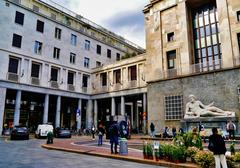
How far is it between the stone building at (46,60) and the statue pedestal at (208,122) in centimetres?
1356

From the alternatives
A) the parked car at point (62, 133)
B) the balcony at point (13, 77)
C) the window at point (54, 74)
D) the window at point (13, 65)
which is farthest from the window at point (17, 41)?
the parked car at point (62, 133)

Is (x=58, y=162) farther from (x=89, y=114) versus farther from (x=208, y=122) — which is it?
(x=89, y=114)

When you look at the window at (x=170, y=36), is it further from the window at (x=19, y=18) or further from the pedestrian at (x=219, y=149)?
the pedestrian at (x=219, y=149)

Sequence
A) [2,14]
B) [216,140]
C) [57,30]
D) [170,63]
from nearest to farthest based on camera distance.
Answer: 1. [216,140]
2. [170,63]
3. [2,14]
4. [57,30]

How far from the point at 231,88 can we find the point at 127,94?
1588 centimetres

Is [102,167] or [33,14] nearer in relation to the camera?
[102,167]

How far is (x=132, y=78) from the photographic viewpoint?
34.0 m

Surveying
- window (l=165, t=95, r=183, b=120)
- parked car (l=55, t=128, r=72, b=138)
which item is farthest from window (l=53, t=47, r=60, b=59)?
→ window (l=165, t=95, r=183, b=120)

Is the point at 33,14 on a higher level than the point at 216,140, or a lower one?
higher

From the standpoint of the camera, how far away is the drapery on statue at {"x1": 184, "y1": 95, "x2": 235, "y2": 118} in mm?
20031

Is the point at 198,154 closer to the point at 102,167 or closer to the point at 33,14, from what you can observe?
the point at 102,167

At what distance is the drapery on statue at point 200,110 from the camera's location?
20.0m

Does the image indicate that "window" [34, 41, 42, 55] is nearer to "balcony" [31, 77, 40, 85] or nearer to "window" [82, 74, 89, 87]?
"balcony" [31, 77, 40, 85]

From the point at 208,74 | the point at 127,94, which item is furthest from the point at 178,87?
the point at 127,94
